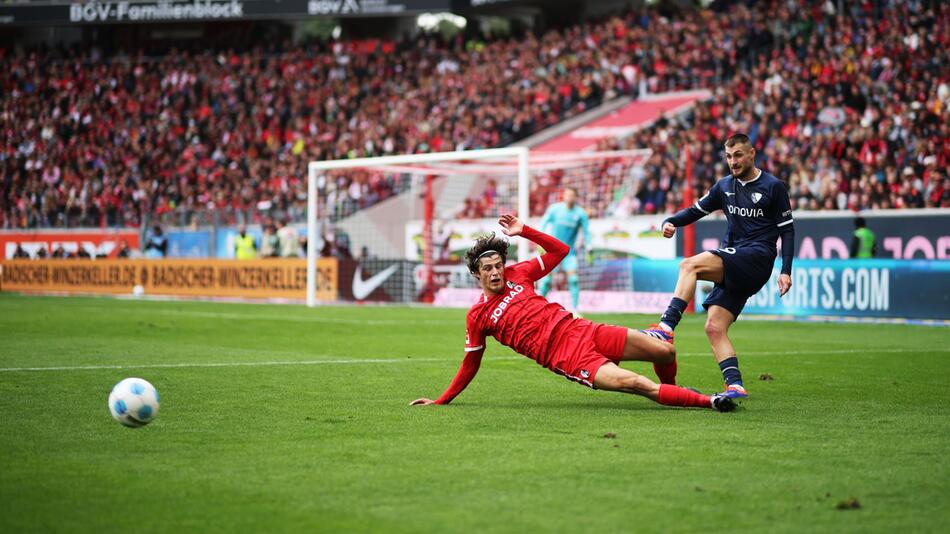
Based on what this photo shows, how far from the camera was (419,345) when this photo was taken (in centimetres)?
1491

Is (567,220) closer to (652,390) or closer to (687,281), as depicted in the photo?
(687,281)

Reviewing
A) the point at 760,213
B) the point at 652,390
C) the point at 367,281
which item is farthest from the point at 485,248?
the point at 367,281

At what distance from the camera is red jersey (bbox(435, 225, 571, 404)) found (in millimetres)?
8484

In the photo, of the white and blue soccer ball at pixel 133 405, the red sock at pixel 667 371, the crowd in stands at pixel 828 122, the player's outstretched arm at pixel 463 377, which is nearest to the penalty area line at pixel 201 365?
the player's outstretched arm at pixel 463 377

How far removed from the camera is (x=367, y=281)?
2656 centimetres

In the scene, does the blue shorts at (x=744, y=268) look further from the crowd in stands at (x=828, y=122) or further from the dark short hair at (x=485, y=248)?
the crowd in stands at (x=828, y=122)

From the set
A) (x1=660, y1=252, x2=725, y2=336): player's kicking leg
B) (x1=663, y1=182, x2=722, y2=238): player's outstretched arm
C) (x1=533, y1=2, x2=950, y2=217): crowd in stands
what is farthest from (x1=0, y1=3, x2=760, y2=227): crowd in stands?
(x1=660, y1=252, x2=725, y2=336): player's kicking leg

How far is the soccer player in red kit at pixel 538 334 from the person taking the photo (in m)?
8.28

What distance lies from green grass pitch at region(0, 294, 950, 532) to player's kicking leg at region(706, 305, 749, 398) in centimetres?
24

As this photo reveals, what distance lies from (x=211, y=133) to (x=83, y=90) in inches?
289

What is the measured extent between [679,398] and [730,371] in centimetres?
84

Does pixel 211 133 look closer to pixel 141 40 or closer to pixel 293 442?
pixel 141 40

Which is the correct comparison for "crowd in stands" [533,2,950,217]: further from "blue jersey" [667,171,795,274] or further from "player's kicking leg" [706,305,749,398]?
"player's kicking leg" [706,305,749,398]

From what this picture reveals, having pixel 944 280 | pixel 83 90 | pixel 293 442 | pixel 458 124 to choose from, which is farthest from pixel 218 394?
pixel 83 90
